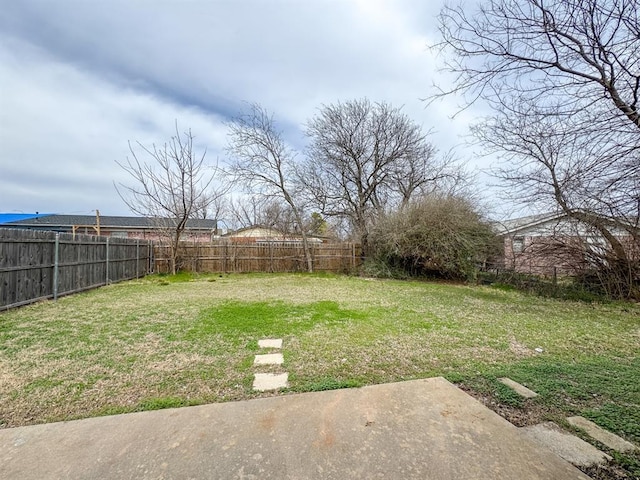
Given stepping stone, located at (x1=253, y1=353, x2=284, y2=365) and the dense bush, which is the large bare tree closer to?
stepping stone, located at (x1=253, y1=353, x2=284, y2=365)

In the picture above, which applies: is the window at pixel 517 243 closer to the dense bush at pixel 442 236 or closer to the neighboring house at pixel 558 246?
the dense bush at pixel 442 236

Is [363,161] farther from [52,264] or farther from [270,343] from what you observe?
[52,264]

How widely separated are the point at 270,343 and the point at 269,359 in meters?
0.47

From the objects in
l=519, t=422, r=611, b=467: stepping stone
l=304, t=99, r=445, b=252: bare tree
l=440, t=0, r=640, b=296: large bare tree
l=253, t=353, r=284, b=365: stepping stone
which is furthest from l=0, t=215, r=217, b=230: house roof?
l=519, t=422, r=611, b=467: stepping stone

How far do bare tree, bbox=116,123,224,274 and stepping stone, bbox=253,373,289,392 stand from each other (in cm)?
895

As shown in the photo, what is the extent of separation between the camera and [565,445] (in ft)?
4.98

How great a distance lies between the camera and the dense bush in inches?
365

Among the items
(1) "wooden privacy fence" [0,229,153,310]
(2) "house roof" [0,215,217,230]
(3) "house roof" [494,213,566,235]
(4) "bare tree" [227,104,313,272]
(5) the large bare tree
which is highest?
(4) "bare tree" [227,104,313,272]

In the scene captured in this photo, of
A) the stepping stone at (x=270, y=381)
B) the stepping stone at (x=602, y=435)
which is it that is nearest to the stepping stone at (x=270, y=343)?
the stepping stone at (x=270, y=381)

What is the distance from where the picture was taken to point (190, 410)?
1.79 metres

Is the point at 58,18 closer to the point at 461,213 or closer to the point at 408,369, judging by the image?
the point at 408,369

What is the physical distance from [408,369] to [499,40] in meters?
3.51

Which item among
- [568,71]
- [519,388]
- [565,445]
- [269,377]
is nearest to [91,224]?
[269,377]

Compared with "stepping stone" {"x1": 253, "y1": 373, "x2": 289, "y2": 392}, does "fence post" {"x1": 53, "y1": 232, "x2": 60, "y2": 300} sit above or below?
above
